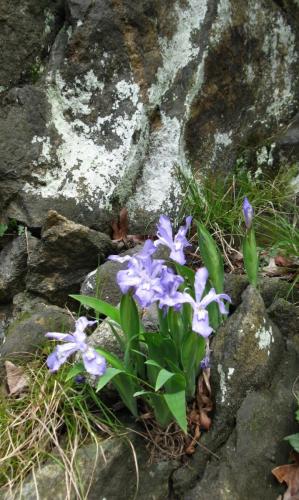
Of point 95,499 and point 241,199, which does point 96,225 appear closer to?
point 241,199

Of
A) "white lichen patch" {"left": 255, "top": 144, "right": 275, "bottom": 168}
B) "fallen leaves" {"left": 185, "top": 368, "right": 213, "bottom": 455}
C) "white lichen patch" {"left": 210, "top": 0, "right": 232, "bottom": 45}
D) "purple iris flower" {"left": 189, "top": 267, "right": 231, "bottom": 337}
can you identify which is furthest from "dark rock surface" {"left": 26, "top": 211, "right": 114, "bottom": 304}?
"white lichen patch" {"left": 210, "top": 0, "right": 232, "bottom": 45}

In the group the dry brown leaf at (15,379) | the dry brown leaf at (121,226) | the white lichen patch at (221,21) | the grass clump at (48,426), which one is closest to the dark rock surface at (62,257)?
the dry brown leaf at (121,226)

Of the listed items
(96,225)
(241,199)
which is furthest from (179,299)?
(241,199)

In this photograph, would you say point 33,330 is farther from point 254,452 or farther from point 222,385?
point 254,452

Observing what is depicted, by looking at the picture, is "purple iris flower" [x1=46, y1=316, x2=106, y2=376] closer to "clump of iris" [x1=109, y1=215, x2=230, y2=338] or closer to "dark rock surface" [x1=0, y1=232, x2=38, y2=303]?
"clump of iris" [x1=109, y1=215, x2=230, y2=338]

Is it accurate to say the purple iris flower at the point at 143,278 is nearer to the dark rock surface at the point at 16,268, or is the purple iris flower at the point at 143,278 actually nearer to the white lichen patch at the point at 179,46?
the dark rock surface at the point at 16,268

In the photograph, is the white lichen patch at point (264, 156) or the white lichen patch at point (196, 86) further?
the white lichen patch at point (264, 156)
